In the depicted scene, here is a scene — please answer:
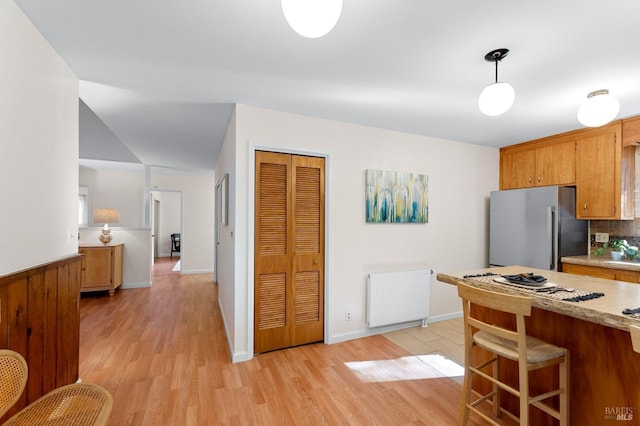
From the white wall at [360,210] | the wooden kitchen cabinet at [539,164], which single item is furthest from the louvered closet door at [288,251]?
the wooden kitchen cabinet at [539,164]

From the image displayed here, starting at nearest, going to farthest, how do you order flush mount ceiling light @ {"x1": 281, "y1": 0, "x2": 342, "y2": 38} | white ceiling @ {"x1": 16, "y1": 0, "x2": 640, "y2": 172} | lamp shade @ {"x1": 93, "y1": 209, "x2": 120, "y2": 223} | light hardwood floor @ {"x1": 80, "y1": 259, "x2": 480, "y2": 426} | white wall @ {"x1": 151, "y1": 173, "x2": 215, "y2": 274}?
flush mount ceiling light @ {"x1": 281, "y1": 0, "x2": 342, "y2": 38}, white ceiling @ {"x1": 16, "y1": 0, "x2": 640, "y2": 172}, light hardwood floor @ {"x1": 80, "y1": 259, "x2": 480, "y2": 426}, lamp shade @ {"x1": 93, "y1": 209, "x2": 120, "y2": 223}, white wall @ {"x1": 151, "y1": 173, "x2": 215, "y2": 274}

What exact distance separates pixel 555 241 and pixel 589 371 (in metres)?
2.25

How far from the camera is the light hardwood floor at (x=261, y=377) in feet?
6.47

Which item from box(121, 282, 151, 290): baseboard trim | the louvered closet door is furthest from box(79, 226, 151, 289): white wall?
the louvered closet door

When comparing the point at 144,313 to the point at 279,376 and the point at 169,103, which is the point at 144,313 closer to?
the point at 279,376

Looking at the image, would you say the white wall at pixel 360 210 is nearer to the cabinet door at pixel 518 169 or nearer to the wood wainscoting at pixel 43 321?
the cabinet door at pixel 518 169

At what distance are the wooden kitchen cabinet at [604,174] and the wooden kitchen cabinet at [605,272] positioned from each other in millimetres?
593

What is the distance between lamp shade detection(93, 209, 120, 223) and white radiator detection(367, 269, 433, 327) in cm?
529

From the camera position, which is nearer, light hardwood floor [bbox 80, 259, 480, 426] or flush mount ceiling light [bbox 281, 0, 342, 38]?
flush mount ceiling light [bbox 281, 0, 342, 38]

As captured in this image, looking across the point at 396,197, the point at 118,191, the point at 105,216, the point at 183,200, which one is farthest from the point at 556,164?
the point at 118,191

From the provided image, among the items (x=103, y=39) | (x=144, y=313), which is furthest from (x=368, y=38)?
(x=144, y=313)

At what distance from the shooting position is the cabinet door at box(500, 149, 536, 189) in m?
3.89

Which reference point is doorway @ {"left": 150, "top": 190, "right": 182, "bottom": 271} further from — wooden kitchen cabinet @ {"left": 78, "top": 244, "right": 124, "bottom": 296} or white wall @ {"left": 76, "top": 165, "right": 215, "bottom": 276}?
wooden kitchen cabinet @ {"left": 78, "top": 244, "right": 124, "bottom": 296}

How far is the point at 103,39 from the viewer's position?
1.76 m
